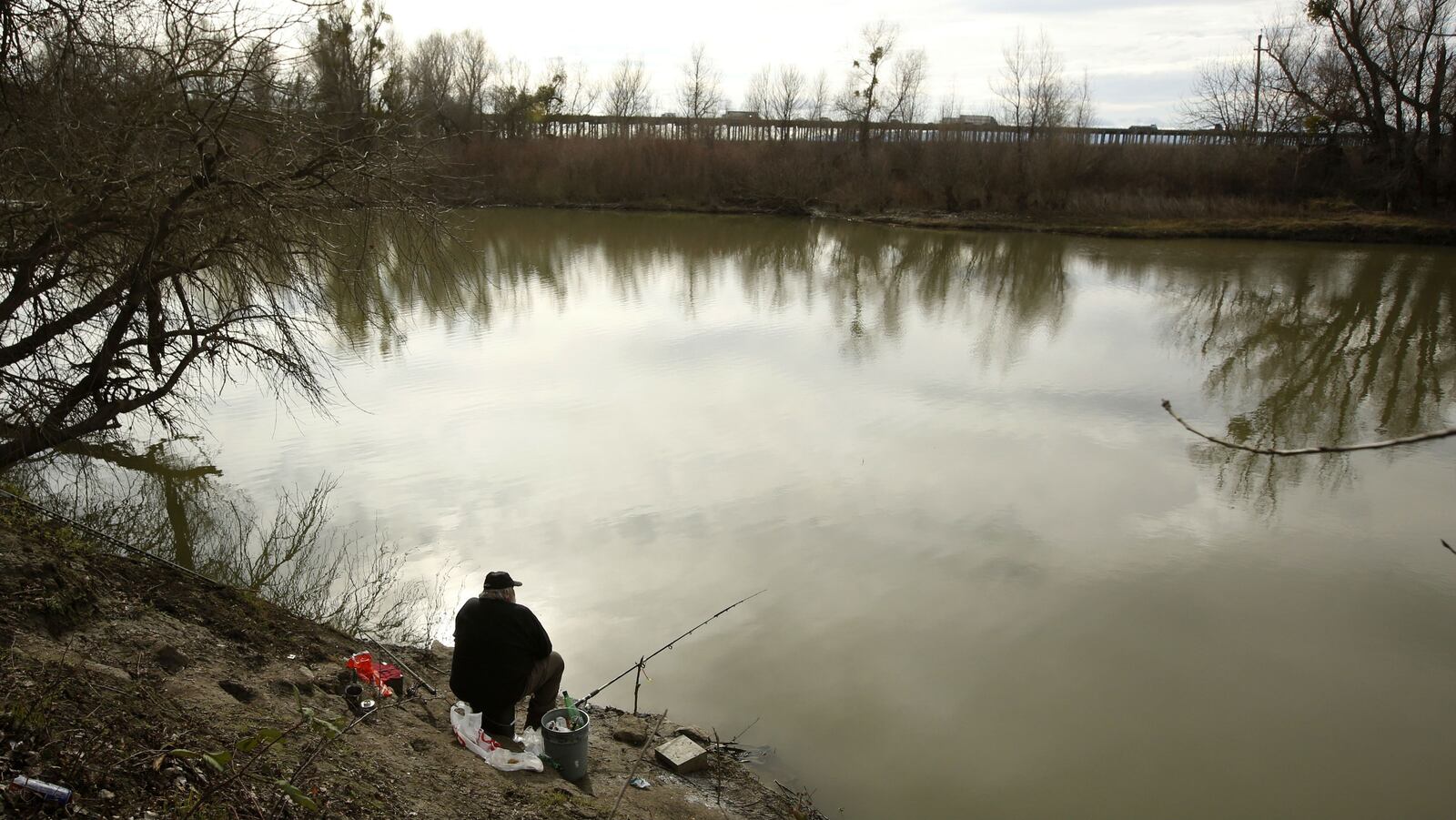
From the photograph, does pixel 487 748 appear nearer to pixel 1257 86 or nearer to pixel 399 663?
→ pixel 399 663

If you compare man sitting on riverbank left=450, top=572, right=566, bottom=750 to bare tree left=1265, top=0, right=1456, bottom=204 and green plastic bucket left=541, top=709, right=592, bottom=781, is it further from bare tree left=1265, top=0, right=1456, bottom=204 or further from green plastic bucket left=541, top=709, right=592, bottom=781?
bare tree left=1265, top=0, right=1456, bottom=204

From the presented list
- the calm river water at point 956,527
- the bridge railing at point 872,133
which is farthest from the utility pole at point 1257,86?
the calm river water at point 956,527

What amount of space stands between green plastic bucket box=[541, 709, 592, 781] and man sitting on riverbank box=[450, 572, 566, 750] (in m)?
0.16

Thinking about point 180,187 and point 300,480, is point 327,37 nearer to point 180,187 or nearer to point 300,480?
point 180,187

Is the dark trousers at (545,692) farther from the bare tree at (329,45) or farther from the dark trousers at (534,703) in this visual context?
the bare tree at (329,45)

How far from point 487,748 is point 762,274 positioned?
60.8ft

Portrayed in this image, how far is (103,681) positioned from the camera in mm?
3463

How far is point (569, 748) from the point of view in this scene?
4.14 m

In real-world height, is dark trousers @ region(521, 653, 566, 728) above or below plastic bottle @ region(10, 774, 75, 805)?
below

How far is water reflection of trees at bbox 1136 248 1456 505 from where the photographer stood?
398 inches

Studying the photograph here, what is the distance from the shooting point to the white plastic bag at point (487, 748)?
160 inches

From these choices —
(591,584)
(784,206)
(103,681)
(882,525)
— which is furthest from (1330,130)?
(103,681)

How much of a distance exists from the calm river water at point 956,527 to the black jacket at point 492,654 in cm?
135

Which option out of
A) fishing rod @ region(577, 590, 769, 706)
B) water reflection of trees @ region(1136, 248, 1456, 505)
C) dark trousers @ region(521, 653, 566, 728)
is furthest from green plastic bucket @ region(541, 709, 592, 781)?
water reflection of trees @ region(1136, 248, 1456, 505)
